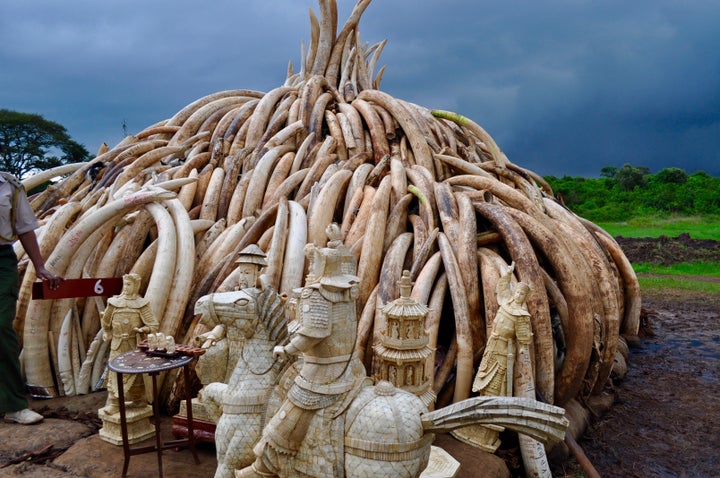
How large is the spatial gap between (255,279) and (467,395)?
2408 millimetres

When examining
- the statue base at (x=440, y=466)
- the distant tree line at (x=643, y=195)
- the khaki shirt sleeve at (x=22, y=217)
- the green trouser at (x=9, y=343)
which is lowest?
the statue base at (x=440, y=466)

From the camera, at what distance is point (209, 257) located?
5984 mm

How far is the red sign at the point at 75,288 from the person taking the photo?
4.43 meters

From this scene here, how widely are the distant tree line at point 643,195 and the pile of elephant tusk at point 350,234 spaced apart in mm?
18538

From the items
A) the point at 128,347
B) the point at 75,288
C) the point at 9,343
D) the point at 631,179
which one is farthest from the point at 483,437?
the point at 631,179

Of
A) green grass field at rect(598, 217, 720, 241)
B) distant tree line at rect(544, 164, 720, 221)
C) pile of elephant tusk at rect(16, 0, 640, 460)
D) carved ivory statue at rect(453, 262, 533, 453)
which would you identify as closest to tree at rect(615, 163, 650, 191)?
distant tree line at rect(544, 164, 720, 221)

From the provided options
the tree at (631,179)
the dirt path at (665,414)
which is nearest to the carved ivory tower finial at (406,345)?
the dirt path at (665,414)

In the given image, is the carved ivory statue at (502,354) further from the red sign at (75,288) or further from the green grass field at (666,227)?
the green grass field at (666,227)

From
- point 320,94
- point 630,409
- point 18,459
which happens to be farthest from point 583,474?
point 320,94

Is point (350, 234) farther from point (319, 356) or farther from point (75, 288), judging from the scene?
point (319, 356)

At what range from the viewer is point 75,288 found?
4.51m

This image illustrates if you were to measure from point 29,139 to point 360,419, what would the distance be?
2934cm

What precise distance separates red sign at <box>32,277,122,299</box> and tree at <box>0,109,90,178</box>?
24.7m

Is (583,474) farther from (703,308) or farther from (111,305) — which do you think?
(703,308)
